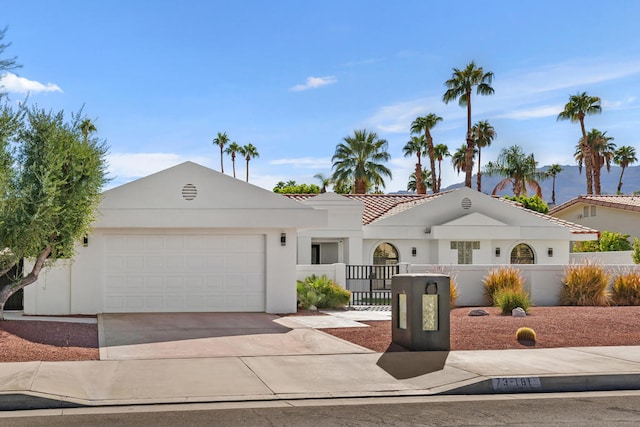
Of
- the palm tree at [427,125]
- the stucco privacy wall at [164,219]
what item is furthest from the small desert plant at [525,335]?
the palm tree at [427,125]

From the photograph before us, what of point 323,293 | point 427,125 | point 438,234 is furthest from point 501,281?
point 427,125

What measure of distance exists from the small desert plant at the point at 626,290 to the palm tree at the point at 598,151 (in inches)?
1999

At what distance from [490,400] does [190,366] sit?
4.67 metres

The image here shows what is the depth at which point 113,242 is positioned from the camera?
2003 cm

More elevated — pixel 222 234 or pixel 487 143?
pixel 487 143

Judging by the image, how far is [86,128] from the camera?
17.3 metres

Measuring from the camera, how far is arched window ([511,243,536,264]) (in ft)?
118

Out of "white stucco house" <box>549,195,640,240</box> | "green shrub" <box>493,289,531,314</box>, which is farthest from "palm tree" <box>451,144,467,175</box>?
"green shrub" <box>493,289,531,314</box>

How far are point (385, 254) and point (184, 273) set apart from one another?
53.2ft

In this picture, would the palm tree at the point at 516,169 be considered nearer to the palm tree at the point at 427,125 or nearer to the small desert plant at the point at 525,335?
the palm tree at the point at 427,125

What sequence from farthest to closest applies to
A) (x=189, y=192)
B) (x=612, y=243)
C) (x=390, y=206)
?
(x=612, y=243)
(x=390, y=206)
(x=189, y=192)

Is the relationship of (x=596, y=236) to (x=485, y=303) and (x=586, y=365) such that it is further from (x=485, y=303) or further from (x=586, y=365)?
(x=586, y=365)

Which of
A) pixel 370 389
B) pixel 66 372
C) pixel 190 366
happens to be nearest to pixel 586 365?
pixel 370 389

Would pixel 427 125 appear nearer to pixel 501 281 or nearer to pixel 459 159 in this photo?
pixel 459 159
